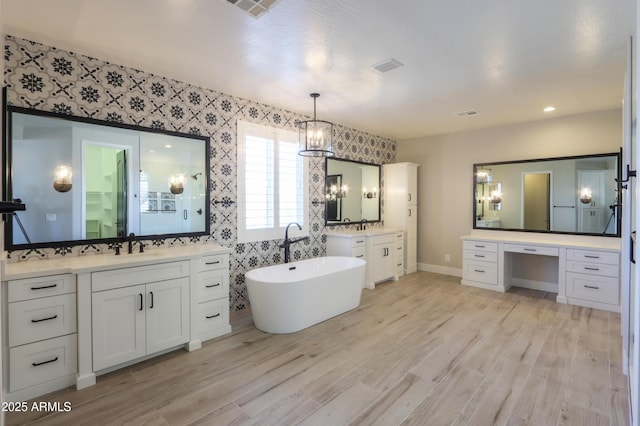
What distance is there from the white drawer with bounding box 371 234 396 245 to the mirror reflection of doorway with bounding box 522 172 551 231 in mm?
2040

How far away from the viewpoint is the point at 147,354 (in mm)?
2771

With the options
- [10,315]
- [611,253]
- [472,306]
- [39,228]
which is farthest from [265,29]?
[611,253]

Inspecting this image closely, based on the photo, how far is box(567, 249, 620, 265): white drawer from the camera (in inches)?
157

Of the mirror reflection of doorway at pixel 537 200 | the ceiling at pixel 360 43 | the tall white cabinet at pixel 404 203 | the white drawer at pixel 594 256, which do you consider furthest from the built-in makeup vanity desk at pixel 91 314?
the mirror reflection of doorway at pixel 537 200

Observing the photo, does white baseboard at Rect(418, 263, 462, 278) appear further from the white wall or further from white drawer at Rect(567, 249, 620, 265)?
white drawer at Rect(567, 249, 620, 265)

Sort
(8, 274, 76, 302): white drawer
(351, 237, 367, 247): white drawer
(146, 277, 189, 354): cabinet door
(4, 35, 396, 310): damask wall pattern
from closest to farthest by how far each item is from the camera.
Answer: (8, 274, 76, 302): white drawer < (4, 35, 396, 310): damask wall pattern < (146, 277, 189, 354): cabinet door < (351, 237, 367, 247): white drawer

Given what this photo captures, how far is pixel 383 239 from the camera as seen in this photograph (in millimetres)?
5328

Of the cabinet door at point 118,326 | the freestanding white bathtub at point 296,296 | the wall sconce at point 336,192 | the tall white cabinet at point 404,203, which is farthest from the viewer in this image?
the tall white cabinet at point 404,203

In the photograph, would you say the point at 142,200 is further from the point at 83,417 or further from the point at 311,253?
the point at 311,253

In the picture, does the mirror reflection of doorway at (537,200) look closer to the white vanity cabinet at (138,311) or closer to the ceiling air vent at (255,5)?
the ceiling air vent at (255,5)

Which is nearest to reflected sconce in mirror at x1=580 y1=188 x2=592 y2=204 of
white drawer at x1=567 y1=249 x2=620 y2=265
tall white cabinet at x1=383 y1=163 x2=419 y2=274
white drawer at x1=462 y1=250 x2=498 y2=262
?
white drawer at x1=567 y1=249 x2=620 y2=265

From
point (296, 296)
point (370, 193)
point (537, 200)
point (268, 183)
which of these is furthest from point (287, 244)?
point (537, 200)

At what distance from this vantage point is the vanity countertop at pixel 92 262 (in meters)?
2.29

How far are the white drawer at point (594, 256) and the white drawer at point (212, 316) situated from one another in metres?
4.35
